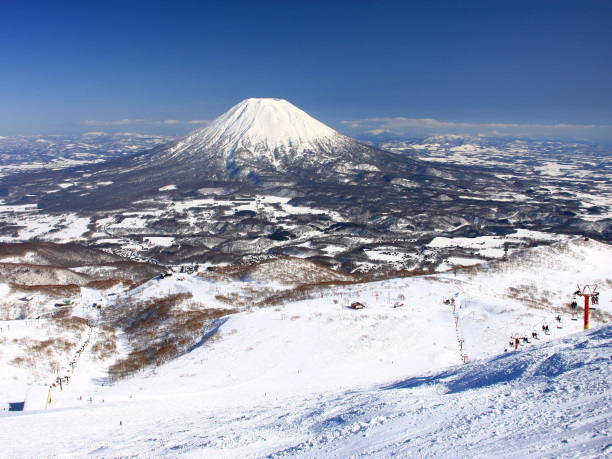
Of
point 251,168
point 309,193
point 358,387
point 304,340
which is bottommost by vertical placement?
point 304,340

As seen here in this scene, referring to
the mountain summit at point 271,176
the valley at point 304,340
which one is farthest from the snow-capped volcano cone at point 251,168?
the valley at point 304,340

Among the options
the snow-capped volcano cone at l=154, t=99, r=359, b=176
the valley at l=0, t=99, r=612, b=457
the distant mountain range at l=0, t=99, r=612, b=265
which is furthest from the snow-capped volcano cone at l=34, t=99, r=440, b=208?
the valley at l=0, t=99, r=612, b=457

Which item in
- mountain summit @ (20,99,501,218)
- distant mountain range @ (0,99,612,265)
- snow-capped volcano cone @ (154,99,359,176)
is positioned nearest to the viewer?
distant mountain range @ (0,99,612,265)

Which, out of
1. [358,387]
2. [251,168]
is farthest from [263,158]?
[358,387]

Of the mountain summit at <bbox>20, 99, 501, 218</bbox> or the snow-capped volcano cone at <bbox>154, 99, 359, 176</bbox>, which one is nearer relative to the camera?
the mountain summit at <bbox>20, 99, 501, 218</bbox>

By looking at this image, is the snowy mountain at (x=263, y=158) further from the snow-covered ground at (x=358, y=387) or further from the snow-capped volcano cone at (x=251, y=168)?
the snow-covered ground at (x=358, y=387)

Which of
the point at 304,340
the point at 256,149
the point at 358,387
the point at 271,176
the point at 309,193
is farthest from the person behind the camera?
the point at 256,149

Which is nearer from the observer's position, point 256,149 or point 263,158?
point 263,158

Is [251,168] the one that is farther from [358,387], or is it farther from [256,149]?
[358,387]

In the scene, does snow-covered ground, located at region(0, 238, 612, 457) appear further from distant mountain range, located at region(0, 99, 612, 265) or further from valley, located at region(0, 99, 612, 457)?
distant mountain range, located at region(0, 99, 612, 265)
